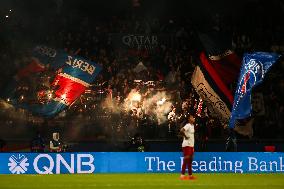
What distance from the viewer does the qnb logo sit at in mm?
24172

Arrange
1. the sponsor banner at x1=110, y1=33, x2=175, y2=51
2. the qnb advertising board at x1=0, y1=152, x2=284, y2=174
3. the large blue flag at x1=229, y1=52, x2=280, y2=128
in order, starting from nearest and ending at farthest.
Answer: the large blue flag at x1=229, y1=52, x2=280, y2=128 < the qnb advertising board at x1=0, y1=152, x2=284, y2=174 < the sponsor banner at x1=110, y1=33, x2=175, y2=51

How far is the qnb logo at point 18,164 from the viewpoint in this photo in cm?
2417

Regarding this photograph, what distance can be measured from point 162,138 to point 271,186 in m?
9.29

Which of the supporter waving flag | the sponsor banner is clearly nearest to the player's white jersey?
the supporter waving flag

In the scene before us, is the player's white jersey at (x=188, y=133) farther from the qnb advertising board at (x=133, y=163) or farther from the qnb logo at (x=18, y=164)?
the qnb logo at (x=18, y=164)

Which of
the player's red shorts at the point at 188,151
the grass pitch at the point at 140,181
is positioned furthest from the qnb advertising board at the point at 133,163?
the player's red shorts at the point at 188,151

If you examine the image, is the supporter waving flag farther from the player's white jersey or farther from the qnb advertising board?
the player's white jersey

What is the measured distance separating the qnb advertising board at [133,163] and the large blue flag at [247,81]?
2053mm

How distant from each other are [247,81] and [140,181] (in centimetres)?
580

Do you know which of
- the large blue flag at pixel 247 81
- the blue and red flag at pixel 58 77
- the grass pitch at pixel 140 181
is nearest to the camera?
the grass pitch at pixel 140 181

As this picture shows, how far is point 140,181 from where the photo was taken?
20.4m

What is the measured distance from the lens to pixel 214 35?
3094 centimetres

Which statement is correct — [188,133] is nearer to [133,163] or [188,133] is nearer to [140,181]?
[140,181]

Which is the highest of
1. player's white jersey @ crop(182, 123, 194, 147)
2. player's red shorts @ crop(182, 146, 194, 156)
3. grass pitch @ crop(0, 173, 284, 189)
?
player's white jersey @ crop(182, 123, 194, 147)
